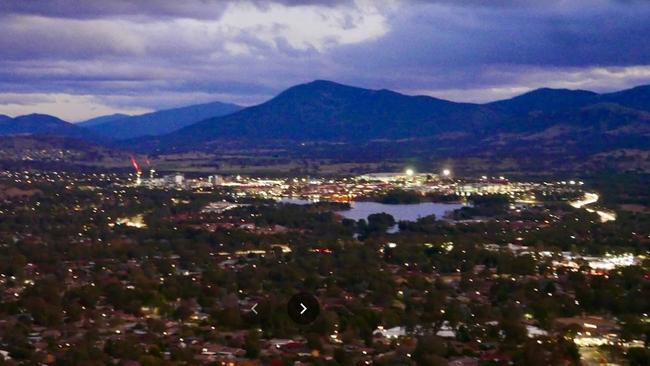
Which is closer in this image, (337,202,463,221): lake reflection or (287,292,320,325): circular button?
(287,292,320,325): circular button

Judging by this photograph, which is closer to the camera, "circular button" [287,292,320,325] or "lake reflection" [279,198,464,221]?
"circular button" [287,292,320,325]

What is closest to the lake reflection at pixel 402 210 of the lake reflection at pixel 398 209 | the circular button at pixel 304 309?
the lake reflection at pixel 398 209

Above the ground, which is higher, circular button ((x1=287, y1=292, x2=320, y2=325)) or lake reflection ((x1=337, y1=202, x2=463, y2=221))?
circular button ((x1=287, y1=292, x2=320, y2=325))

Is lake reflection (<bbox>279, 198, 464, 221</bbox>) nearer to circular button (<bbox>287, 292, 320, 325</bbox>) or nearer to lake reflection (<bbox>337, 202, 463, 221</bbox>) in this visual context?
lake reflection (<bbox>337, 202, 463, 221</bbox>)

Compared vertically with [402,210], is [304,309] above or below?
above

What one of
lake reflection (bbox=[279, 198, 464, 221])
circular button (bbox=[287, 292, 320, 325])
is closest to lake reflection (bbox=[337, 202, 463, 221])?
lake reflection (bbox=[279, 198, 464, 221])

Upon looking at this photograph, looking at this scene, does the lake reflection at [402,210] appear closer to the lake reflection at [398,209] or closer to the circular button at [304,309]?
the lake reflection at [398,209]

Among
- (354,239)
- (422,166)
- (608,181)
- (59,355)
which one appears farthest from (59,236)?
(422,166)

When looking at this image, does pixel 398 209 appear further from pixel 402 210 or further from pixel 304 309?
pixel 304 309

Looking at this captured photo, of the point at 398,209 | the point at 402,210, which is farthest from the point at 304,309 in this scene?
the point at 398,209
